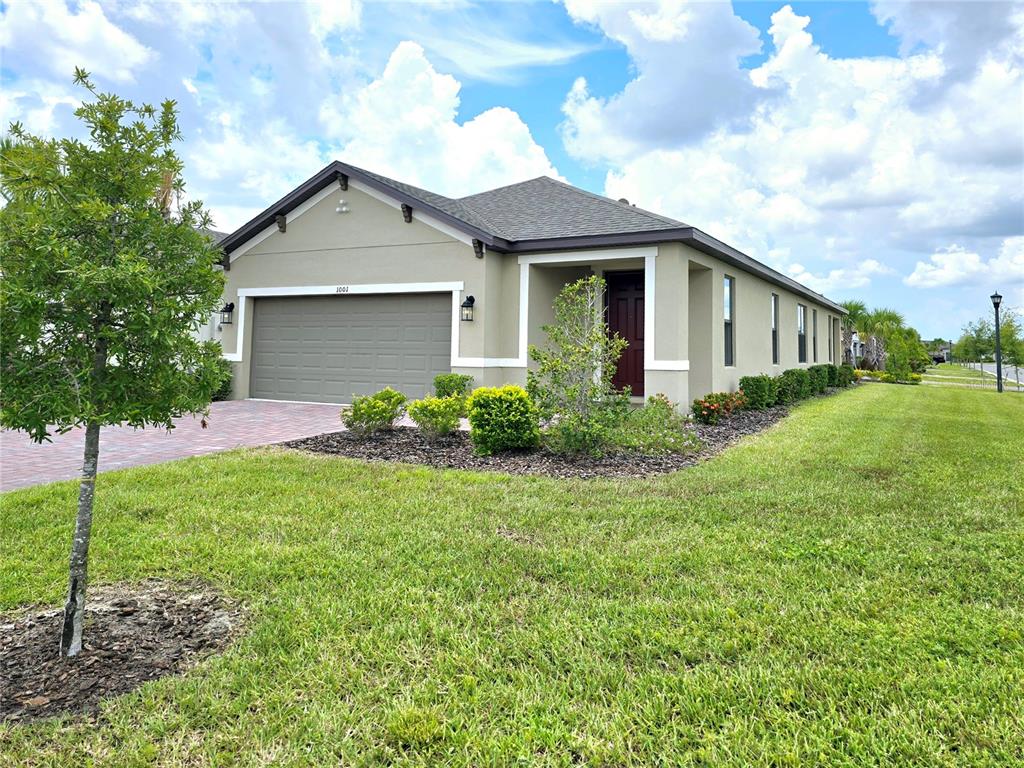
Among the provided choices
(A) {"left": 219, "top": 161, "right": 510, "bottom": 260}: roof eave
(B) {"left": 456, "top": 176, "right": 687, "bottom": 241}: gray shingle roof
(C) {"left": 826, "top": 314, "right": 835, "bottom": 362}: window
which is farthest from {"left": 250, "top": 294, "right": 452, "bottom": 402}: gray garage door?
(C) {"left": 826, "top": 314, "right": 835, "bottom": 362}: window

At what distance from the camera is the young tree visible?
91.0 inches

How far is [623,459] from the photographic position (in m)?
6.78

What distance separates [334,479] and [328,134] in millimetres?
9911

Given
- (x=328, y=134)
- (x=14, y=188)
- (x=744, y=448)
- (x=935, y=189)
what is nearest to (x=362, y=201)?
(x=328, y=134)

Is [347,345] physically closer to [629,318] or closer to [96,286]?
[629,318]

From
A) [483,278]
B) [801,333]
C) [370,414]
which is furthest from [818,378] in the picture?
[370,414]

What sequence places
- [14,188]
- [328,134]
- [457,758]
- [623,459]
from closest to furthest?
[457,758], [14,188], [623,459], [328,134]

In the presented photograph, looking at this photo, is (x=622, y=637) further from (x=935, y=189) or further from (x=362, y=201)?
(x=935, y=189)

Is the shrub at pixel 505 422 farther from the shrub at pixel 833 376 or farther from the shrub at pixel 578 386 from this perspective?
the shrub at pixel 833 376

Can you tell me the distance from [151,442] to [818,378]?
1766cm

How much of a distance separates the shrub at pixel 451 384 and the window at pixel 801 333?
1249 centimetres

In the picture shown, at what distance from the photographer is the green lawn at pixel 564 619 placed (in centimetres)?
195

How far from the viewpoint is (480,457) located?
23.0ft

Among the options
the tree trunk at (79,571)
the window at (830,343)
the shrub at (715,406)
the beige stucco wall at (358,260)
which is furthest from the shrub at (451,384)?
the window at (830,343)
